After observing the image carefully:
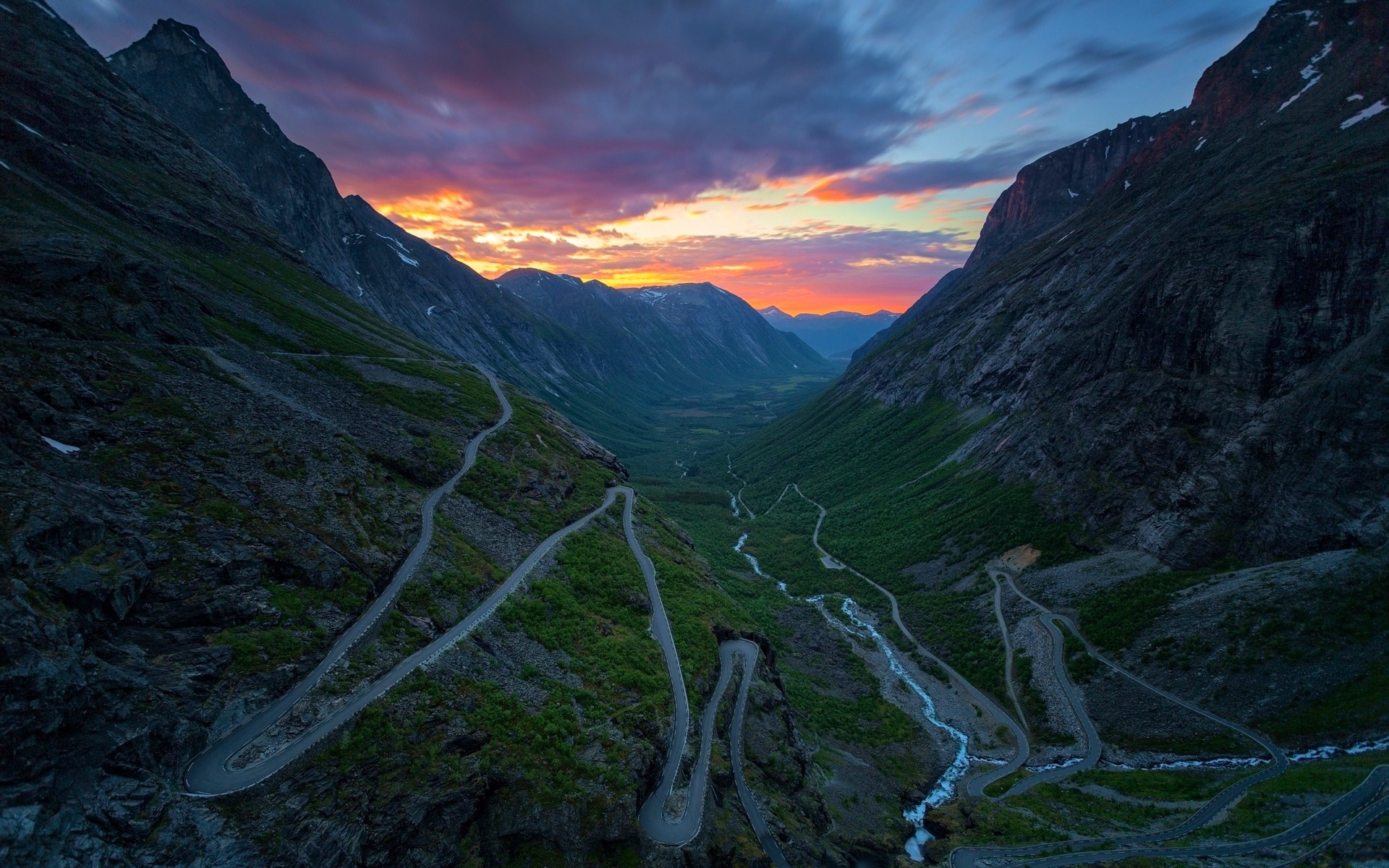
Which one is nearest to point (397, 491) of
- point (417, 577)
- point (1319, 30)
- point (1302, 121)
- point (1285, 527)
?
point (417, 577)

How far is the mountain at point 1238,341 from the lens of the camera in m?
53.4

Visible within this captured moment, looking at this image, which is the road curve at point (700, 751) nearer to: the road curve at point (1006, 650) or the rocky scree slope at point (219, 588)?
the rocky scree slope at point (219, 588)

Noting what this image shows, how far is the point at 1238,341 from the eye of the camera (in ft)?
219

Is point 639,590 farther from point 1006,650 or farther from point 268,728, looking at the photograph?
point 1006,650

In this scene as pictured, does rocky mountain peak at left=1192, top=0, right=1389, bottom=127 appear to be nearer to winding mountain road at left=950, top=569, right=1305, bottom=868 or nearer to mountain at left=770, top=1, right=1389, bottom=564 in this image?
mountain at left=770, top=1, right=1389, bottom=564

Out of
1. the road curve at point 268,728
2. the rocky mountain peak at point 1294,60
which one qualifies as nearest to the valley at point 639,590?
the road curve at point 268,728

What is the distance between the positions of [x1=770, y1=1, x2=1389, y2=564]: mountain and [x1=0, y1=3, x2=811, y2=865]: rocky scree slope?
5524cm

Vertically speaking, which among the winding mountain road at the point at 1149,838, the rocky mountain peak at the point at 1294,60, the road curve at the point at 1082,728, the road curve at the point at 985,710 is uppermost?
the rocky mountain peak at the point at 1294,60

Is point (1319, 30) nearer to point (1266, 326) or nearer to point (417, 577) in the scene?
point (1266, 326)

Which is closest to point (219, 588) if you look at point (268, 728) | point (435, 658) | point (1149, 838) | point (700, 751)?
point (268, 728)

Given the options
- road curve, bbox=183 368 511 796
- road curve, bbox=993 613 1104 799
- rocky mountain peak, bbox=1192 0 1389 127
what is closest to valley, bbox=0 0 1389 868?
road curve, bbox=183 368 511 796

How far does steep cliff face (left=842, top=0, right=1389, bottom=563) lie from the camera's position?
53.3 m

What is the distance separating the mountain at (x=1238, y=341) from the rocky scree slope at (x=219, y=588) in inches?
2175

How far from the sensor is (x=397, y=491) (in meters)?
48.2
